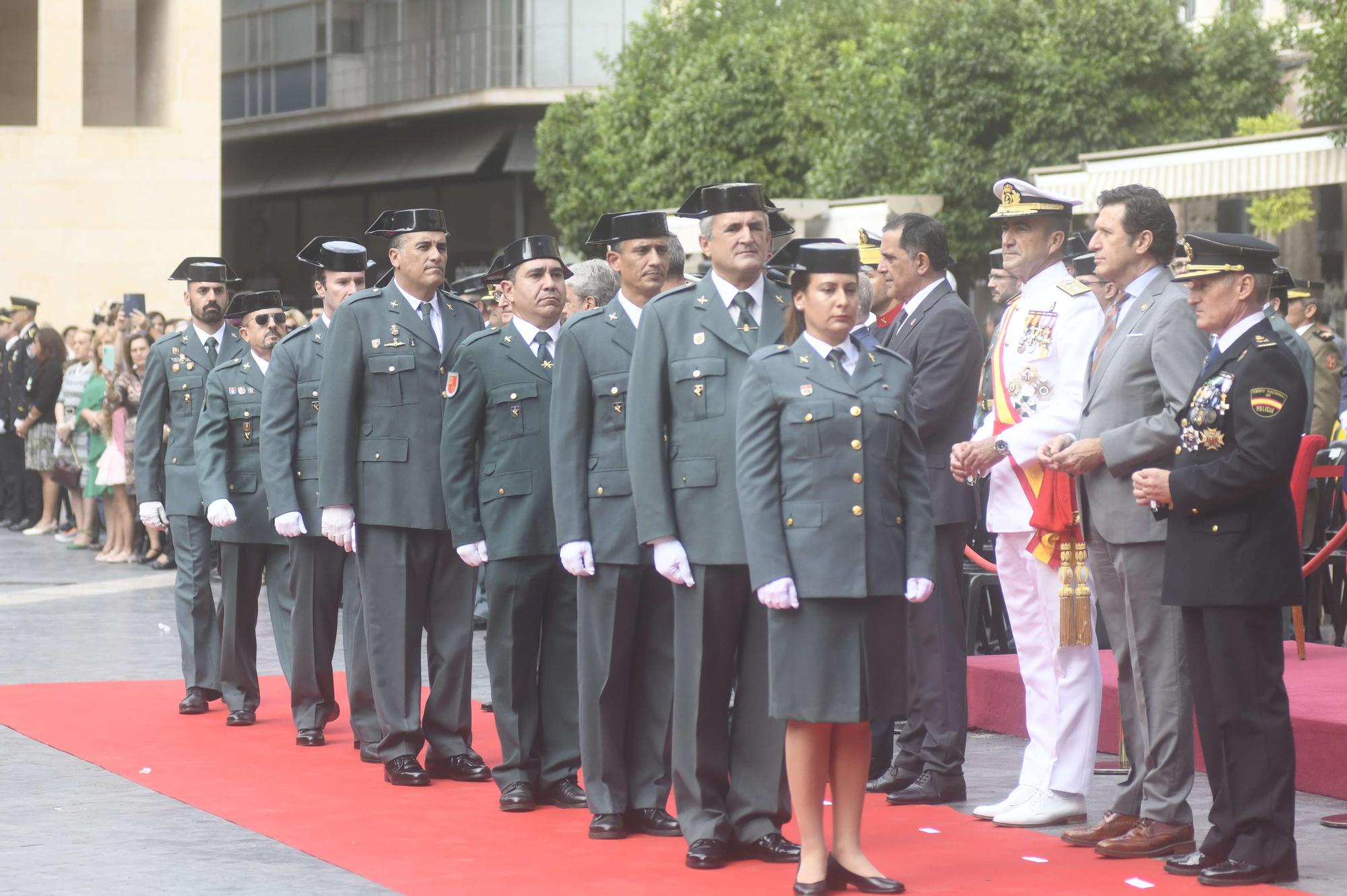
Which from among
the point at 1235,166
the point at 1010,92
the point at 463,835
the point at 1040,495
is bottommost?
the point at 463,835

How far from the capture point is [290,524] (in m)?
9.08

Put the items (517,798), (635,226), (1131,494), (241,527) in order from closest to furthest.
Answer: (1131,494) → (635,226) → (517,798) → (241,527)

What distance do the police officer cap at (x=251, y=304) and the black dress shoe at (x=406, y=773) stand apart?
3106 mm

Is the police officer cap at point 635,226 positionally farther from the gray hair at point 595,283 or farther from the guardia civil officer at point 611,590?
the gray hair at point 595,283

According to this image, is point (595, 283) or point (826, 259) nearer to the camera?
point (826, 259)

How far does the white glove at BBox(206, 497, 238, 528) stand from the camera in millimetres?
9719

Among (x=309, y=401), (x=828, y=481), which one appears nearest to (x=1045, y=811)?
(x=828, y=481)

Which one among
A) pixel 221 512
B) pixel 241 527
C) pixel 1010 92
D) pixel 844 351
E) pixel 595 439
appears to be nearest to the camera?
pixel 844 351

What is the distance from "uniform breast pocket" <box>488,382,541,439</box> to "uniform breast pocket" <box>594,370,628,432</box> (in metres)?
0.63

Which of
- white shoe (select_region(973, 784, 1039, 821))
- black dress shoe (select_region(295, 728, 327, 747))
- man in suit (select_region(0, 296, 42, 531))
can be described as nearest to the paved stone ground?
white shoe (select_region(973, 784, 1039, 821))

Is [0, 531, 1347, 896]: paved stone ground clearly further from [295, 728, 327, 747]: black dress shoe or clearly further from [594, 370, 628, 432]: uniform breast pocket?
[594, 370, 628, 432]: uniform breast pocket

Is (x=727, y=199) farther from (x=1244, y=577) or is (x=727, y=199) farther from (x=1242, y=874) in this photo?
(x=1242, y=874)

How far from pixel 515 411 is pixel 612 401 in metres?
0.71

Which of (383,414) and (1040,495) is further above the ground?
(383,414)
